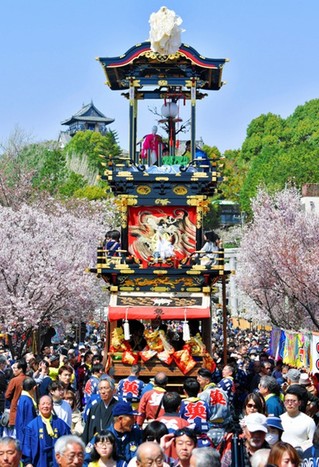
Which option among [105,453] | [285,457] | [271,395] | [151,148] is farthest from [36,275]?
[285,457]

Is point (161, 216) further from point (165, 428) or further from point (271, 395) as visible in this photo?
point (165, 428)

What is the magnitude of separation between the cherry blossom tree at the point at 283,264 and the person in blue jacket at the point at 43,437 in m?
28.1

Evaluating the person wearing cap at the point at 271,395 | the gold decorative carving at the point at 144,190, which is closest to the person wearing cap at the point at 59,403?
the person wearing cap at the point at 271,395

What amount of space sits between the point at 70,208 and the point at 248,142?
44.1 metres

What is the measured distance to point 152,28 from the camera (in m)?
26.9

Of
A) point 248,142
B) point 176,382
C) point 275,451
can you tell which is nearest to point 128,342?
point 176,382

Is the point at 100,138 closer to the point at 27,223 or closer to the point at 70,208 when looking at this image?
the point at 70,208

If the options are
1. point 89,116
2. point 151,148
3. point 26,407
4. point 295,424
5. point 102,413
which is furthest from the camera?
point 89,116

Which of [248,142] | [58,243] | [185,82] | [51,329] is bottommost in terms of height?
[51,329]

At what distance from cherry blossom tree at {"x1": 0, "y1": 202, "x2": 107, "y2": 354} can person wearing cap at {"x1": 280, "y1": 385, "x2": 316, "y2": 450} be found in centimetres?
2399

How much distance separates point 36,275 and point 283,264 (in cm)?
1142

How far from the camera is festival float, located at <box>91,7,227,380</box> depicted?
989 inches

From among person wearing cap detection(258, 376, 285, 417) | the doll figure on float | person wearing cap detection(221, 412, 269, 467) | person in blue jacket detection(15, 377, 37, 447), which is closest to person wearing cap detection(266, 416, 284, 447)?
person wearing cap detection(221, 412, 269, 467)

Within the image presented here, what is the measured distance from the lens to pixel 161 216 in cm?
2728
